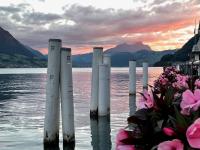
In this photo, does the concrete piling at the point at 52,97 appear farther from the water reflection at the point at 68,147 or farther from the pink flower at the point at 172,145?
the pink flower at the point at 172,145

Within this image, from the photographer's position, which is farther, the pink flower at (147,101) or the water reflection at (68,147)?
the water reflection at (68,147)

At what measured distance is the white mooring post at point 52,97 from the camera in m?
16.5

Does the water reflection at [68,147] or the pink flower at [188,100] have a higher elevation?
the pink flower at [188,100]

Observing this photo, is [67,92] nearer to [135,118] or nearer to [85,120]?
[85,120]

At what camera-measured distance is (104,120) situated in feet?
82.0

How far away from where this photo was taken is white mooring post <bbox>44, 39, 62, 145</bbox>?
16516 mm

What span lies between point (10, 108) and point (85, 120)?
38.0ft

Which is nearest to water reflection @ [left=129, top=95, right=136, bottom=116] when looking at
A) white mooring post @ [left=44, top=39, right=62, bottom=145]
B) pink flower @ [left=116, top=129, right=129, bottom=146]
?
white mooring post @ [left=44, top=39, right=62, bottom=145]

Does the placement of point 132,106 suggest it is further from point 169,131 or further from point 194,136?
point 194,136

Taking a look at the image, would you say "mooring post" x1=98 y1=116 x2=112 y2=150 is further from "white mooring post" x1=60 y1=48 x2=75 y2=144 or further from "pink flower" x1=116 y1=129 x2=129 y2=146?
"pink flower" x1=116 y1=129 x2=129 y2=146

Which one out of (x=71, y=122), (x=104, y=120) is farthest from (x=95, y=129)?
(x=71, y=122)

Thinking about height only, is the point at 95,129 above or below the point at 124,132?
below

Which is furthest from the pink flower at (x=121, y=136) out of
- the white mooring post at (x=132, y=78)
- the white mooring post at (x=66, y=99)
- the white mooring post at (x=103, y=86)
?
the white mooring post at (x=132, y=78)

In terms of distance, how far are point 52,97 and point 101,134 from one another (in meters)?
5.62
